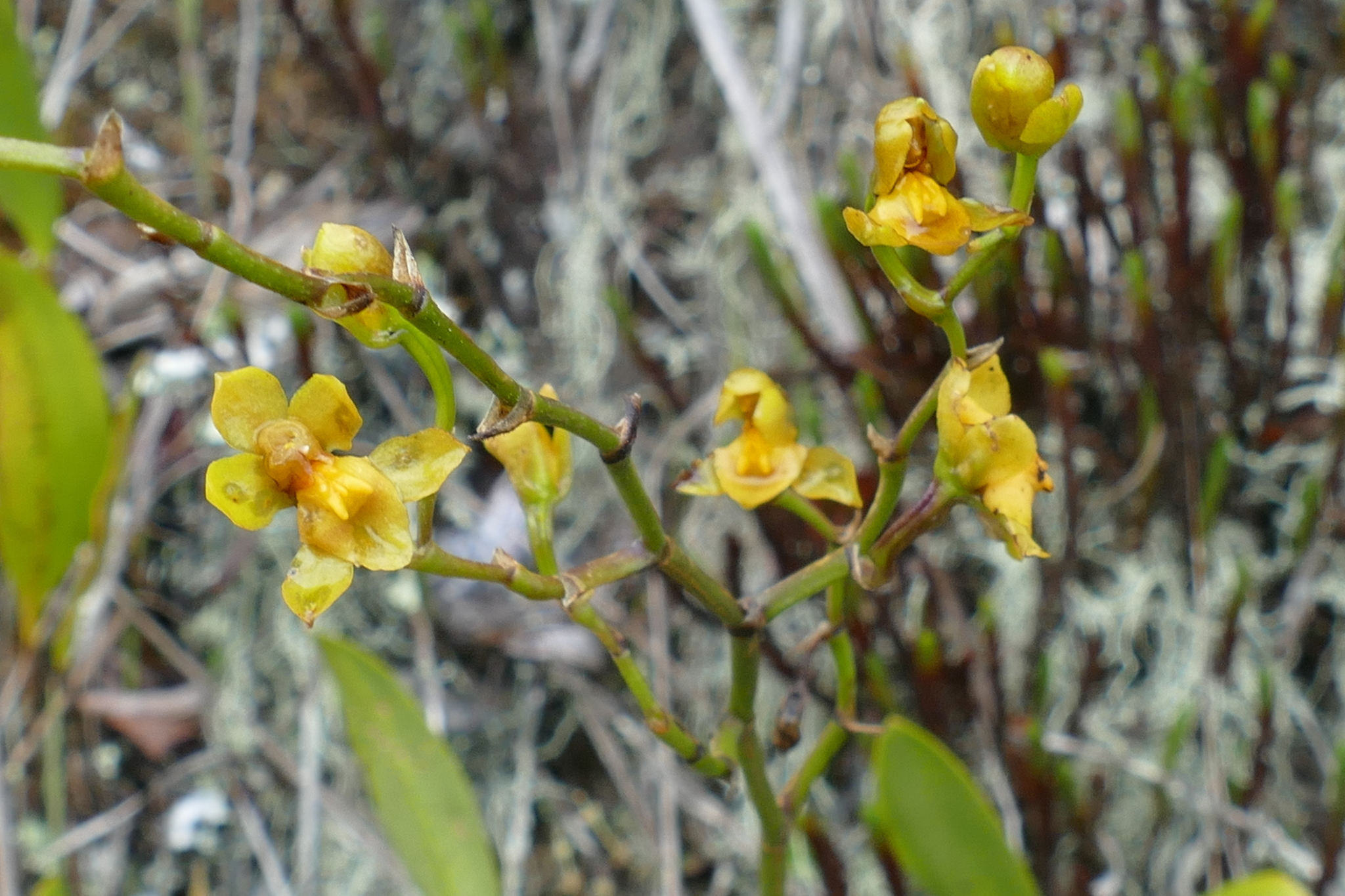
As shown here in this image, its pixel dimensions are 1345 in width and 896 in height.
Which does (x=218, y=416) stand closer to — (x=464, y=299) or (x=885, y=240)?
(x=885, y=240)

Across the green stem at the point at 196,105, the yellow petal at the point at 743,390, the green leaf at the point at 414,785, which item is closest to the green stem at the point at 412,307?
the yellow petal at the point at 743,390

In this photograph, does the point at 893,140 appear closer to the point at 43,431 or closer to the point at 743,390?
the point at 743,390

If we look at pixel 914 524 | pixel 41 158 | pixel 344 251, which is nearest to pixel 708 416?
pixel 914 524

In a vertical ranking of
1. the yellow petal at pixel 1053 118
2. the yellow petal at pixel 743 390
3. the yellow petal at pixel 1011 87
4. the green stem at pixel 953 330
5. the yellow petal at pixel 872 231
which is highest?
the yellow petal at pixel 1011 87

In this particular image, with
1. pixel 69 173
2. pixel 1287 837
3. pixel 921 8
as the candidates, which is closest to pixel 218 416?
pixel 69 173

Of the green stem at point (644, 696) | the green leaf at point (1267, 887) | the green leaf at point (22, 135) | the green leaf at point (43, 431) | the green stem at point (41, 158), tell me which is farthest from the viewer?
the green leaf at point (22, 135)

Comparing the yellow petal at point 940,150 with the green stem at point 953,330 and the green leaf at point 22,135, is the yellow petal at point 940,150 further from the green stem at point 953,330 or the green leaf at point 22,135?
the green leaf at point 22,135
